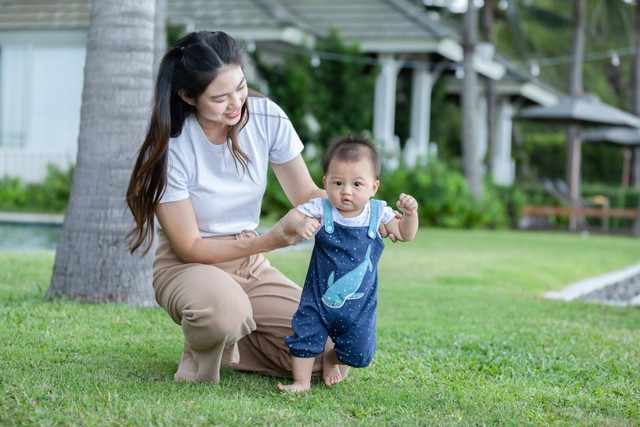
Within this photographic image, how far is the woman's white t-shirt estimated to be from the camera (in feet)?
14.1

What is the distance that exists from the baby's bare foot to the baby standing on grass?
200 mm

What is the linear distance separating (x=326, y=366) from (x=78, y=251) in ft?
8.91

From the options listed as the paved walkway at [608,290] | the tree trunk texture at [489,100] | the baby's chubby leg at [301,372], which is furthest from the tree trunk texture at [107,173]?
the tree trunk texture at [489,100]

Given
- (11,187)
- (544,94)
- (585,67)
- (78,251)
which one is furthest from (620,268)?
(585,67)

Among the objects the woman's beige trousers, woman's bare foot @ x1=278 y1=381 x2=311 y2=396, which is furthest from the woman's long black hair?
woman's bare foot @ x1=278 y1=381 x2=311 y2=396

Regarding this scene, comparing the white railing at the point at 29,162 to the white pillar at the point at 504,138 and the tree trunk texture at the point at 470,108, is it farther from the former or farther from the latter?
the white pillar at the point at 504,138

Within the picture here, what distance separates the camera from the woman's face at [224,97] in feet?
13.6

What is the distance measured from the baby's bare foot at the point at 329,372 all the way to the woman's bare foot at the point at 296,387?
A: 180 millimetres

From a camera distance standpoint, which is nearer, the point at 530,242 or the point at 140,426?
the point at 140,426

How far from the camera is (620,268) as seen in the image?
42.5 ft

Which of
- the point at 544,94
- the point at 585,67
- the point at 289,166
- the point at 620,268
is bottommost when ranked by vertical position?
the point at 620,268

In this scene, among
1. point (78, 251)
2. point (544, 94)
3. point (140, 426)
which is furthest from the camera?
point (544, 94)

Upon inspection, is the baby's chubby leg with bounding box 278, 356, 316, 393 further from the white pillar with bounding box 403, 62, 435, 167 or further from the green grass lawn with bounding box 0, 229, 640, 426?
the white pillar with bounding box 403, 62, 435, 167

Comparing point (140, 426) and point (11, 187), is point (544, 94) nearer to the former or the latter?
point (11, 187)
